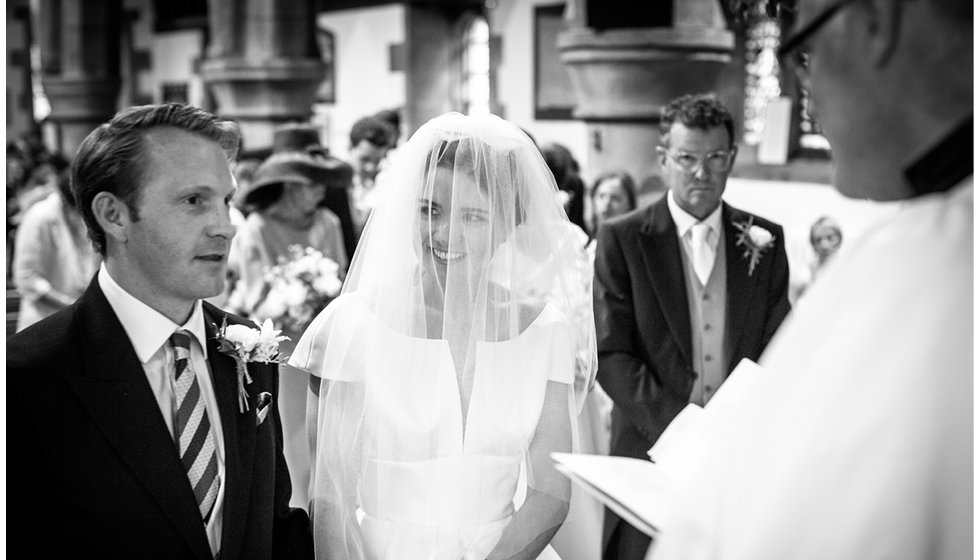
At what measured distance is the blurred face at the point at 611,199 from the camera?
4.82 meters

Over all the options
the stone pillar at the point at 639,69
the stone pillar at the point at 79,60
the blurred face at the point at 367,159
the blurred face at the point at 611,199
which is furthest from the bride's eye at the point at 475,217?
the stone pillar at the point at 79,60

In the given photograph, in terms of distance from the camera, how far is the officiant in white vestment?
2.60ft

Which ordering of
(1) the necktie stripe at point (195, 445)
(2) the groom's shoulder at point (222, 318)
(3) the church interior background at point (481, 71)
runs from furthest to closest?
(3) the church interior background at point (481, 71) < (2) the groom's shoulder at point (222, 318) < (1) the necktie stripe at point (195, 445)

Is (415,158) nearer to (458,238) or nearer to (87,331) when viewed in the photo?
(458,238)

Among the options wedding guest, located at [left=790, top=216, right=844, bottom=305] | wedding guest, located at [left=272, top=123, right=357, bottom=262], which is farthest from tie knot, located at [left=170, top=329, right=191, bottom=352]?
wedding guest, located at [left=790, top=216, right=844, bottom=305]

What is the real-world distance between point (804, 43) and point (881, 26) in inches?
3.5

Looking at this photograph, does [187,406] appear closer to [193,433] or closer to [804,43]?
[193,433]

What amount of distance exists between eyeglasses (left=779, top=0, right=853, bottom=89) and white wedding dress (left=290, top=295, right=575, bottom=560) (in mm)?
1347

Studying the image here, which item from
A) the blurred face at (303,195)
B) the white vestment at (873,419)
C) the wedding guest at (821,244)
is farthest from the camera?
the wedding guest at (821,244)

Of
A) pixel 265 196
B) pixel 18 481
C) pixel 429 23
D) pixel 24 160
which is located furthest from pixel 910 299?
pixel 24 160

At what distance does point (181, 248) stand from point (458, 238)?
2.09 feet

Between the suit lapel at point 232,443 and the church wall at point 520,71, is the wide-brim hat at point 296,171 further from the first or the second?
the church wall at point 520,71

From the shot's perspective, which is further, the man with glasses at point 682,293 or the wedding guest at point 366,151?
the wedding guest at point 366,151

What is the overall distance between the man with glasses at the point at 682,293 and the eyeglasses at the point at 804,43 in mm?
2024
